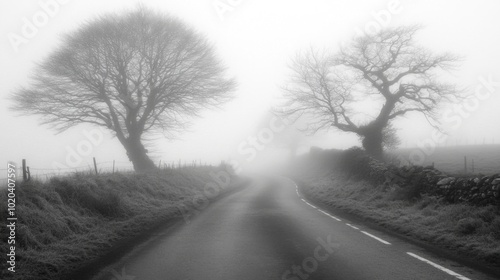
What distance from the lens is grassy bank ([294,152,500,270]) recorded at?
8.19 meters

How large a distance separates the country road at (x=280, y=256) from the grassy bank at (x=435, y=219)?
852 mm

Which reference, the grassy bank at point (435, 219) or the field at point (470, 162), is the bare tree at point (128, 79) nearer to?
the grassy bank at point (435, 219)

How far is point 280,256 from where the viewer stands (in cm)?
801

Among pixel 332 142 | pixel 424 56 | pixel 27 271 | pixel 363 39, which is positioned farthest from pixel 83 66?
pixel 332 142

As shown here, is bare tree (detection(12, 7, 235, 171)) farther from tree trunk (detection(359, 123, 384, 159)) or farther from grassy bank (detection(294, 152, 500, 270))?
grassy bank (detection(294, 152, 500, 270))

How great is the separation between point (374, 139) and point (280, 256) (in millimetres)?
23773

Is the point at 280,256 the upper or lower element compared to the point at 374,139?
lower

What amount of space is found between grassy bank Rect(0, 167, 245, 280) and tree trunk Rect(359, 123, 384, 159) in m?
17.4

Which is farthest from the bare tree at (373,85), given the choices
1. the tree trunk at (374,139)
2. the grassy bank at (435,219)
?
the grassy bank at (435,219)

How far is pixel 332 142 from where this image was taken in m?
101

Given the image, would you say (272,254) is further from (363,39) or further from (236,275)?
(363,39)

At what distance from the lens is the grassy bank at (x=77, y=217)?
7.64m
